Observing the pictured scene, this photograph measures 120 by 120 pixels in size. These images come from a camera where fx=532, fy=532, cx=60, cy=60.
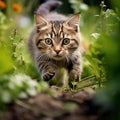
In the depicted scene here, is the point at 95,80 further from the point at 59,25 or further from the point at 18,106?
the point at 18,106

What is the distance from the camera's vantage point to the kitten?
5.84m

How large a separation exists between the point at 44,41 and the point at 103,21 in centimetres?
70

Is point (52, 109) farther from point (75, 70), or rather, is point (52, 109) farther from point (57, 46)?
point (75, 70)

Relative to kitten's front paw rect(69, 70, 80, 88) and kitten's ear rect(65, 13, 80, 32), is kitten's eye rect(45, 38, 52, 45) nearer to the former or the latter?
kitten's ear rect(65, 13, 80, 32)

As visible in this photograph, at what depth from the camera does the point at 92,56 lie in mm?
4656

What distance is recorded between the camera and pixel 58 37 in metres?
5.88

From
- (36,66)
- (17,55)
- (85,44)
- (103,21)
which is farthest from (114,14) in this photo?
(85,44)

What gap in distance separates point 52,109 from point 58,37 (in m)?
2.69

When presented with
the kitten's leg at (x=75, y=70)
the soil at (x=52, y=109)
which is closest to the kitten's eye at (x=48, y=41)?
the kitten's leg at (x=75, y=70)

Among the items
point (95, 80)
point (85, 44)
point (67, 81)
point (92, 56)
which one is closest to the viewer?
point (92, 56)

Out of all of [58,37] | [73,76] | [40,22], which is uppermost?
[40,22]

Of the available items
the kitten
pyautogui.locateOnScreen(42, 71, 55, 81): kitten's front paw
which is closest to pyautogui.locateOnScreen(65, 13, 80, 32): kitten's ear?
the kitten

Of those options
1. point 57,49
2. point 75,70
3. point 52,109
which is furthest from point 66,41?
point 52,109

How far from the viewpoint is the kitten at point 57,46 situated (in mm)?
5844
